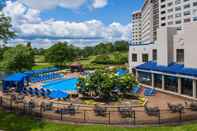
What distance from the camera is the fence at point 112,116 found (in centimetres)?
1930

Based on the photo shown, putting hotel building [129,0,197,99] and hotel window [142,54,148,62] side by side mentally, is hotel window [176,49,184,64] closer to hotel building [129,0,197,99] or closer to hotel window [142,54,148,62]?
hotel building [129,0,197,99]

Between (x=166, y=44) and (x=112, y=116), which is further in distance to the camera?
(x=166, y=44)

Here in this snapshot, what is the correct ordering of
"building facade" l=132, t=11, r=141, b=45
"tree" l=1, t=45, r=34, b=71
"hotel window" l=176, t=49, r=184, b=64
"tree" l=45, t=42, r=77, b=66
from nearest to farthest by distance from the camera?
"hotel window" l=176, t=49, r=184, b=64
"tree" l=1, t=45, r=34, b=71
"tree" l=45, t=42, r=77, b=66
"building facade" l=132, t=11, r=141, b=45

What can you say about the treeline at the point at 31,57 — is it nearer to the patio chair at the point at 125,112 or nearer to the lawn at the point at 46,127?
the lawn at the point at 46,127

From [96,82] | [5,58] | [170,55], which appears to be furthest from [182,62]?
[5,58]

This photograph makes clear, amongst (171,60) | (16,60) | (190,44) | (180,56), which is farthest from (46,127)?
(16,60)

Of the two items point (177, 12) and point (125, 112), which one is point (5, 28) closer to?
point (125, 112)

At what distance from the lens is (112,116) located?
20.8m

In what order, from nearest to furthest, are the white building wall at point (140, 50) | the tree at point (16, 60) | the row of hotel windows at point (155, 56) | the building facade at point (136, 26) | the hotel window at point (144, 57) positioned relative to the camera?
the row of hotel windows at point (155, 56) → the white building wall at point (140, 50) → the hotel window at point (144, 57) → the tree at point (16, 60) → the building facade at point (136, 26)

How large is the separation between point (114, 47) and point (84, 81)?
142 meters

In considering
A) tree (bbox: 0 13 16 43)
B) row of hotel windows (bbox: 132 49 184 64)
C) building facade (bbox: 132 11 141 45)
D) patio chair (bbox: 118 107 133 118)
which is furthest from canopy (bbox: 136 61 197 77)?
building facade (bbox: 132 11 141 45)

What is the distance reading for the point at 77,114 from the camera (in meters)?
21.3

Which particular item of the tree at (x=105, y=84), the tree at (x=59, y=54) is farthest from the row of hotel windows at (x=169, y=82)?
the tree at (x=59, y=54)

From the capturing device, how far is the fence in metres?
19.3
